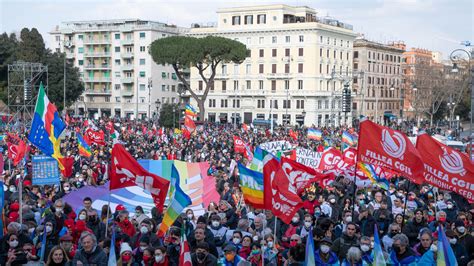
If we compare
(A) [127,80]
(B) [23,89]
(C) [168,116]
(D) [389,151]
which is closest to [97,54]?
(A) [127,80]

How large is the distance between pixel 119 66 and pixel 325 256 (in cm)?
7420

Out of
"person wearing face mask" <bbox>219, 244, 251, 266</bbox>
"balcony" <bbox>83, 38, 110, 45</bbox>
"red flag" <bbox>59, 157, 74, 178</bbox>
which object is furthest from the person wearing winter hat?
"balcony" <bbox>83, 38, 110, 45</bbox>

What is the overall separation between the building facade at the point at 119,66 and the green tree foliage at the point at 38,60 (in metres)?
10.6

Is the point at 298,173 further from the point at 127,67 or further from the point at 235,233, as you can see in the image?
the point at 127,67

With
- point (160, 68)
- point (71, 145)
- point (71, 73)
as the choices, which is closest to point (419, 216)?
point (71, 145)

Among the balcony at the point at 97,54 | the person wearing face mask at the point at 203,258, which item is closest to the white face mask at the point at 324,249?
the person wearing face mask at the point at 203,258

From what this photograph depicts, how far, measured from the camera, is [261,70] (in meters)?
74.6

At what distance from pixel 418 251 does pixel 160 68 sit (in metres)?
72.1

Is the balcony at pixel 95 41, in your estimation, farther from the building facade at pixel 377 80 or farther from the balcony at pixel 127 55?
the building facade at pixel 377 80

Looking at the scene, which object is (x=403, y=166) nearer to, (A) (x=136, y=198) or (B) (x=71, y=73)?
(A) (x=136, y=198)

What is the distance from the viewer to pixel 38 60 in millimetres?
61844

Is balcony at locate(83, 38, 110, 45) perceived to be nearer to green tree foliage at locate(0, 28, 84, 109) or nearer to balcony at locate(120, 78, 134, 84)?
balcony at locate(120, 78, 134, 84)

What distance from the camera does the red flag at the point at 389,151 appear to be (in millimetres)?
10633

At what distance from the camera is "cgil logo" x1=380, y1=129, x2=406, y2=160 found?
10.7 m
